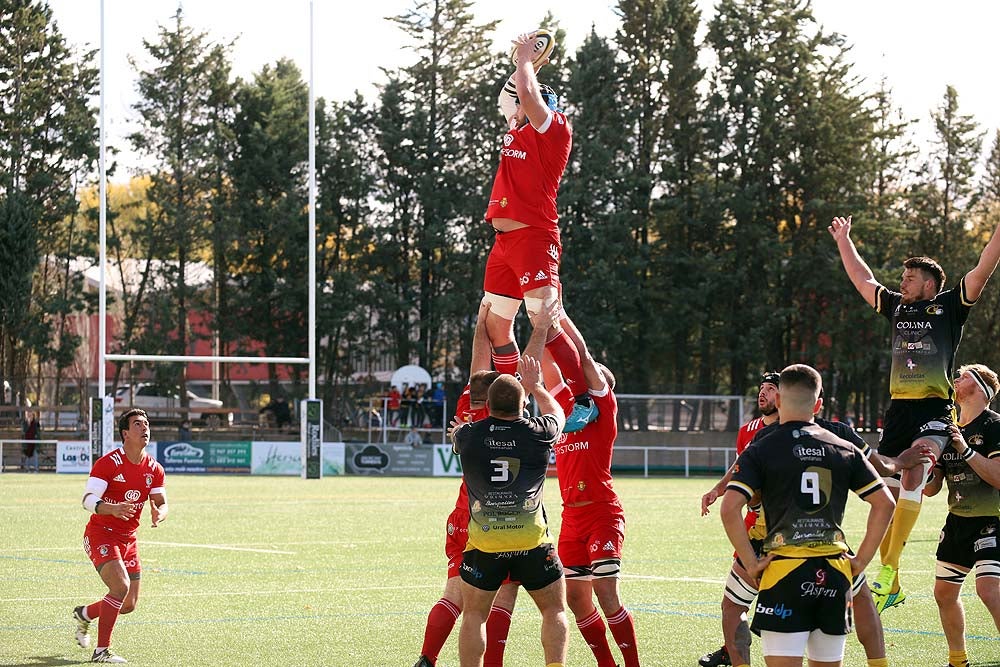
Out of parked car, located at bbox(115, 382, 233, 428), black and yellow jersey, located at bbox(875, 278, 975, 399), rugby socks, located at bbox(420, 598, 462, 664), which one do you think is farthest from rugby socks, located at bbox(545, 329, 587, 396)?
parked car, located at bbox(115, 382, 233, 428)

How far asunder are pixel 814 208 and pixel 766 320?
4670 millimetres

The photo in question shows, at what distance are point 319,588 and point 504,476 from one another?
673 centimetres

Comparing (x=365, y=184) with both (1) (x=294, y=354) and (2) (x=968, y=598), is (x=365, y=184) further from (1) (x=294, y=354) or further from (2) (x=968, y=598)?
(2) (x=968, y=598)

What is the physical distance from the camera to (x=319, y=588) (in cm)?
1405

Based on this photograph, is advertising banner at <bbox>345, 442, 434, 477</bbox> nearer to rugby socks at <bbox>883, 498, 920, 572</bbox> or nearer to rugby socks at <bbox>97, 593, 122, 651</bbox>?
rugby socks at <bbox>97, 593, 122, 651</bbox>

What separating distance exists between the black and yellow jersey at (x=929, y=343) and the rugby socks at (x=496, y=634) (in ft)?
10.7

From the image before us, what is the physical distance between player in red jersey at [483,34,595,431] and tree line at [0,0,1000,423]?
41.7 metres

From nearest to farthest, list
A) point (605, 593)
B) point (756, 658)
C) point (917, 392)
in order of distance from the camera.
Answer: point (605, 593)
point (917, 392)
point (756, 658)

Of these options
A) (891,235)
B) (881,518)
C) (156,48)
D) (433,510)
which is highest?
(156,48)

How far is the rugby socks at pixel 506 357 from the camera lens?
31.6 ft

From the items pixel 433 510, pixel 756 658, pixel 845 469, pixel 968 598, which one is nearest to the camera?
pixel 845 469

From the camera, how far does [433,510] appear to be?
2558cm

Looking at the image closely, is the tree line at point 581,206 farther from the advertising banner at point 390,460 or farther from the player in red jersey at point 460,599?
the player in red jersey at point 460,599

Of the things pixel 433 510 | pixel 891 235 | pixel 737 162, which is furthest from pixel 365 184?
pixel 433 510
